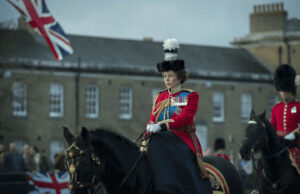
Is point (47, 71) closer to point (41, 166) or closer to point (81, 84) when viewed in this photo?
point (81, 84)

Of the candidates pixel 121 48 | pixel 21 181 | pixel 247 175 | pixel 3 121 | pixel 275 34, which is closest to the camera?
pixel 21 181

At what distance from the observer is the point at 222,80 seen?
5228 centimetres

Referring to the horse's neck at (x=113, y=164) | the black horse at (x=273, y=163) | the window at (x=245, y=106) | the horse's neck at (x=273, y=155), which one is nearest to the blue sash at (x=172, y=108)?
the horse's neck at (x=113, y=164)

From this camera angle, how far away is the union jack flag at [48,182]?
56.8 ft

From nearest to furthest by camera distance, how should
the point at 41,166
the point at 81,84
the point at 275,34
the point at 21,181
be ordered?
1. the point at 21,181
2. the point at 41,166
3. the point at 81,84
4. the point at 275,34

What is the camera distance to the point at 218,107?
171ft

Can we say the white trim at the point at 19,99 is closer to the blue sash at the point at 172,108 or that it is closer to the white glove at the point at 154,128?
the blue sash at the point at 172,108

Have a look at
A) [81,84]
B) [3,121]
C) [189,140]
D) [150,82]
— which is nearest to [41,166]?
[189,140]

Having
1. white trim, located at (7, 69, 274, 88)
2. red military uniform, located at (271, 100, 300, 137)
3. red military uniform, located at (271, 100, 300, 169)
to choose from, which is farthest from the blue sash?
white trim, located at (7, 69, 274, 88)

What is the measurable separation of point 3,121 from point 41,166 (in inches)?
815

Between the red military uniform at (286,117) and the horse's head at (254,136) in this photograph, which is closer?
the horse's head at (254,136)

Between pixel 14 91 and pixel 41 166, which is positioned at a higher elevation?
pixel 14 91

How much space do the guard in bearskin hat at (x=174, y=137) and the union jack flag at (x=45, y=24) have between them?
9576 millimetres

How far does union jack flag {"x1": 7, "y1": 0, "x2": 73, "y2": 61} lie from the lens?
58.1 feet
